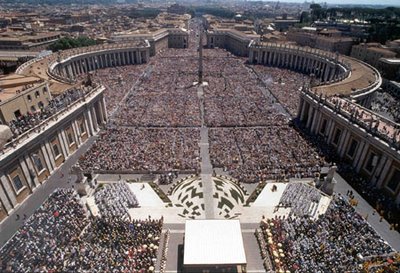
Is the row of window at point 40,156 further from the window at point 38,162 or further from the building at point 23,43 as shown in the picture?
the building at point 23,43

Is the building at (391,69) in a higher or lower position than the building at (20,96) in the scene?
lower

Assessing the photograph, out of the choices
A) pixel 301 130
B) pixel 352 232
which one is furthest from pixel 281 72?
pixel 352 232

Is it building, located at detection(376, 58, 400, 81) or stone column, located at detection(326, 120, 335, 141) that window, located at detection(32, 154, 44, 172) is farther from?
building, located at detection(376, 58, 400, 81)

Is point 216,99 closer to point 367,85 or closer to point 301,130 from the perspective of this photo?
point 301,130

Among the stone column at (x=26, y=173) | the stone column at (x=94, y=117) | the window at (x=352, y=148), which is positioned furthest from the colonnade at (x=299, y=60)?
the stone column at (x=26, y=173)

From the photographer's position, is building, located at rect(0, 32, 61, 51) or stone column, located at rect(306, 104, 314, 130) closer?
stone column, located at rect(306, 104, 314, 130)

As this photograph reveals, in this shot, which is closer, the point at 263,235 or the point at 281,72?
the point at 263,235

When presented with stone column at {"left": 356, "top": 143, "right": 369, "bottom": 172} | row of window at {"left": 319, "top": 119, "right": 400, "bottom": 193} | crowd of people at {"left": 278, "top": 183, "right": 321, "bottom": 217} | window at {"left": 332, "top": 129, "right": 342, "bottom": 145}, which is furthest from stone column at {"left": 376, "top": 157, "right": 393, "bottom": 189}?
window at {"left": 332, "top": 129, "right": 342, "bottom": 145}
